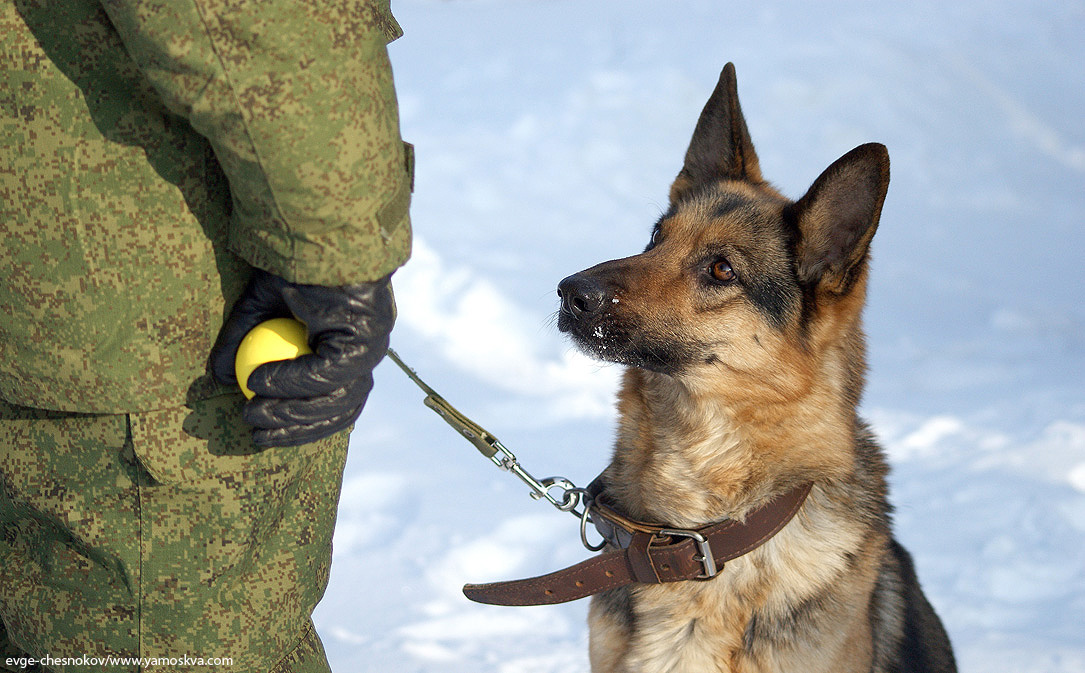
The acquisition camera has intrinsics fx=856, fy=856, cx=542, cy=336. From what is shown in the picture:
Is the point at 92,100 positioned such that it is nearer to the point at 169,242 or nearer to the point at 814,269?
the point at 169,242

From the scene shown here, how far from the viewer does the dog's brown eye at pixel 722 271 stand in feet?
7.88

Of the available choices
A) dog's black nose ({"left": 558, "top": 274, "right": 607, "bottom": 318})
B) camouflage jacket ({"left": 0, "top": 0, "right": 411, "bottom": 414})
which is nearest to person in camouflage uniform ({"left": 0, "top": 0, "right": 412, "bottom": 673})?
camouflage jacket ({"left": 0, "top": 0, "right": 411, "bottom": 414})

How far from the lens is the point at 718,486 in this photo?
7.30 ft

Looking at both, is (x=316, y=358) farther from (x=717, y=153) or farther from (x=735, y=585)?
(x=717, y=153)

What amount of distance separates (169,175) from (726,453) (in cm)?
147

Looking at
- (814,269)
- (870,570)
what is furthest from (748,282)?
(870,570)

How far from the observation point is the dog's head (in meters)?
2.26

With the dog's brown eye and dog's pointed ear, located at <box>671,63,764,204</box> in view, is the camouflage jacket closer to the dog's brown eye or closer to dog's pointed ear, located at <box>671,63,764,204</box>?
the dog's brown eye

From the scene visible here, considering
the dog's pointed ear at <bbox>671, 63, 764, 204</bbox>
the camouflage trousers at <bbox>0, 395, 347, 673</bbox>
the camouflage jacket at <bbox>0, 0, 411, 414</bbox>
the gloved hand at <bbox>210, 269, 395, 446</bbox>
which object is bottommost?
the camouflage trousers at <bbox>0, 395, 347, 673</bbox>

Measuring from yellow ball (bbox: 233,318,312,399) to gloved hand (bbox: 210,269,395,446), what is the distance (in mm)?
24

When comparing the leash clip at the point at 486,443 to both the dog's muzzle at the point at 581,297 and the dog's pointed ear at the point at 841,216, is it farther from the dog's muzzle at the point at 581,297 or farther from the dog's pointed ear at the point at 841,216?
the dog's pointed ear at the point at 841,216

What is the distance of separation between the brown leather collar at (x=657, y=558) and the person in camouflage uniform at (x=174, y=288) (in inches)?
25.7

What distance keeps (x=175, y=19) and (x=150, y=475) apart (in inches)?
33.9

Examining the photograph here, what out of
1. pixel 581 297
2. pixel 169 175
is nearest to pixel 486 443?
pixel 581 297
